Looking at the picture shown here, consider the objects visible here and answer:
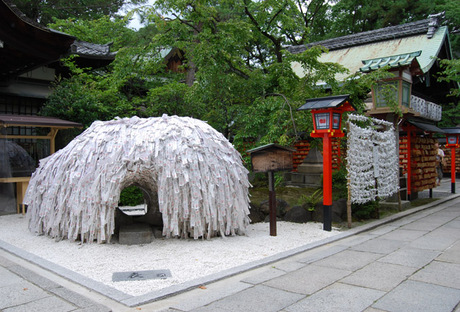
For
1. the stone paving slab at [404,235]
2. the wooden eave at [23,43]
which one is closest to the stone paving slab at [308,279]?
the stone paving slab at [404,235]

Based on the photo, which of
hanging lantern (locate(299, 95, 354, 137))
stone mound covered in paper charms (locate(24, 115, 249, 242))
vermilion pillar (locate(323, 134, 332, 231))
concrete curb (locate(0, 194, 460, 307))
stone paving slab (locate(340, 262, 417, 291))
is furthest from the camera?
vermilion pillar (locate(323, 134, 332, 231))

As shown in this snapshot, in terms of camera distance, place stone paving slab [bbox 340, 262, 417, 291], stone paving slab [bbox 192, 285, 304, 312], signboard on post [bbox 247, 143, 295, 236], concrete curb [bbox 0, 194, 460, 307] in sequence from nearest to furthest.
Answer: stone paving slab [bbox 192, 285, 304, 312]
concrete curb [bbox 0, 194, 460, 307]
stone paving slab [bbox 340, 262, 417, 291]
signboard on post [bbox 247, 143, 295, 236]

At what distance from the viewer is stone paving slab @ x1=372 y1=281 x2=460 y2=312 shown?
410 centimetres

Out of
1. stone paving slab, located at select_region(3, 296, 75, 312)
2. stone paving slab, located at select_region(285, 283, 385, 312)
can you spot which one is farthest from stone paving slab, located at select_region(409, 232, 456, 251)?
stone paving slab, located at select_region(3, 296, 75, 312)

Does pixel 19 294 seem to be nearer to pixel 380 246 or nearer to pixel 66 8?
pixel 380 246

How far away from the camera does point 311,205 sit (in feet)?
30.8

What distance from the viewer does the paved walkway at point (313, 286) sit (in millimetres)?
4141

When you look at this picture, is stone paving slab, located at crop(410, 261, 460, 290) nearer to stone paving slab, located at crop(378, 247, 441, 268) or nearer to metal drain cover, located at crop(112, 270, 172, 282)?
stone paving slab, located at crop(378, 247, 441, 268)

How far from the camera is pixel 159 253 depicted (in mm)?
6203

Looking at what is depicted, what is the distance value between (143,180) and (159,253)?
158cm

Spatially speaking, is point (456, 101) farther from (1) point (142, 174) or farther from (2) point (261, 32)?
(1) point (142, 174)

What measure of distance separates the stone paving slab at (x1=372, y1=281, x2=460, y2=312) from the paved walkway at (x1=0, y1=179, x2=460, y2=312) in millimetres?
10

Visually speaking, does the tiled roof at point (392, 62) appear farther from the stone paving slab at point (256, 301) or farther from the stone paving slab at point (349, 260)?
the stone paving slab at point (256, 301)

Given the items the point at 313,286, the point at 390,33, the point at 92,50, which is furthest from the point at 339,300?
the point at 390,33
